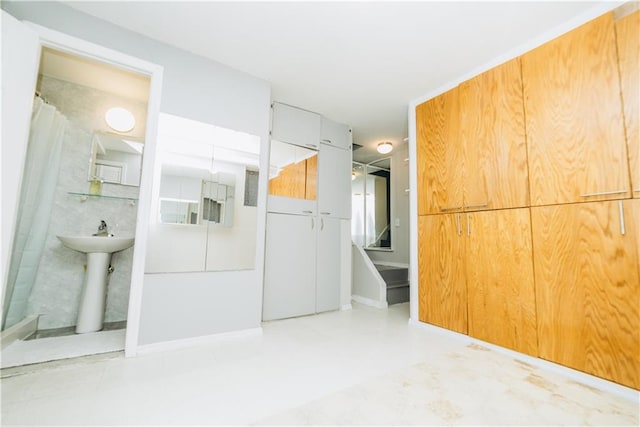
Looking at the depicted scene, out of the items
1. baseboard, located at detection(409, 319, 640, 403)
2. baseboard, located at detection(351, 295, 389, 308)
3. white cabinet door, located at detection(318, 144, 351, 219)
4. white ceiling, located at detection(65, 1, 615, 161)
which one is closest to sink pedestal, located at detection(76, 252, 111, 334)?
white ceiling, located at detection(65, 1, 615, 161)

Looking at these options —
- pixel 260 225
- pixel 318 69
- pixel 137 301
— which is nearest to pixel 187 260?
pixel 137 301

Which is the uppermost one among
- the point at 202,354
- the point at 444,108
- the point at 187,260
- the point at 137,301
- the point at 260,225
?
the point at 444,108

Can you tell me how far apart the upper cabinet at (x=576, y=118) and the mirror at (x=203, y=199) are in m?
2.26

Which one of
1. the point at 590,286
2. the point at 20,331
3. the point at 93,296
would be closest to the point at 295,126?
the point at 93,296

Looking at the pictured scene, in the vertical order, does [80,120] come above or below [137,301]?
above

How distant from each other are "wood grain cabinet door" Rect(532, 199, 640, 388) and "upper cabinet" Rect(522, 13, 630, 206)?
14 centimetres

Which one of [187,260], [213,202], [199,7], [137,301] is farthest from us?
[213,202]

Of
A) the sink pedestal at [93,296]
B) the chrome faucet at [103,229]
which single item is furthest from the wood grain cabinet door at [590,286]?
the chrome faucet at [103,229]

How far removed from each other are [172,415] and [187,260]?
3.68 feet

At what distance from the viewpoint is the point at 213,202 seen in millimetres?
2291

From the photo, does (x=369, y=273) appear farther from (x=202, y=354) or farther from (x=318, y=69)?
(x=318, y=69)

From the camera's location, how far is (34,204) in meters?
2.18

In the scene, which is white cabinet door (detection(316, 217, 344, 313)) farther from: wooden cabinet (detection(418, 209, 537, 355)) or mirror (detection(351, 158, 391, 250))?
mirror (detection(351, 158, 391, 250))

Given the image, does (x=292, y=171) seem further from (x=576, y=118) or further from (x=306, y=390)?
(x=576, y=118)
